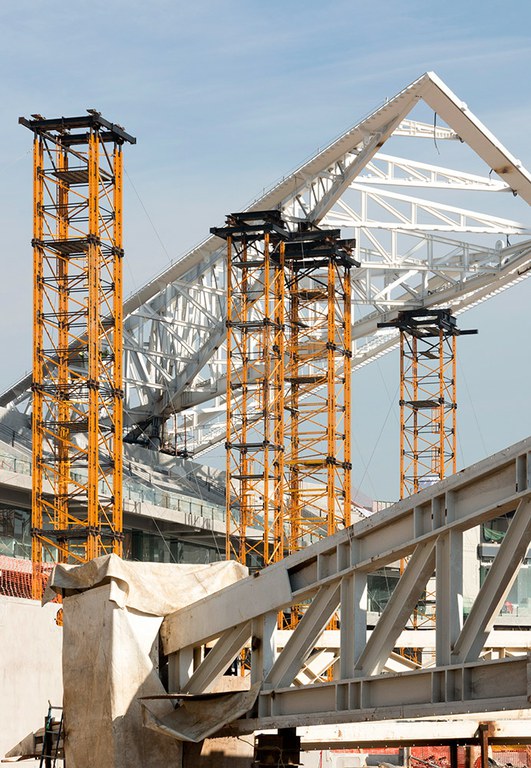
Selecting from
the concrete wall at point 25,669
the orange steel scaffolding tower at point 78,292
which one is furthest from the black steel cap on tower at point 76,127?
the concrete wall at point 25,669

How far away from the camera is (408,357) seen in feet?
294

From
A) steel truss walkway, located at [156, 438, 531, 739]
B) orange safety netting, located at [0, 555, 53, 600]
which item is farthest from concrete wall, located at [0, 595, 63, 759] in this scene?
orange safety netting, located at [0, 555, 53, 600]

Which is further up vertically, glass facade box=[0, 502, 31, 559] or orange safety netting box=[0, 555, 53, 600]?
glass facade box=[0, 502, 31, 559]

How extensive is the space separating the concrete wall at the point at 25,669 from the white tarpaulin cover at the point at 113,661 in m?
9.94

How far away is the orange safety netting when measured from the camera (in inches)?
1774

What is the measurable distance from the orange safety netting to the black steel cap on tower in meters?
16.9

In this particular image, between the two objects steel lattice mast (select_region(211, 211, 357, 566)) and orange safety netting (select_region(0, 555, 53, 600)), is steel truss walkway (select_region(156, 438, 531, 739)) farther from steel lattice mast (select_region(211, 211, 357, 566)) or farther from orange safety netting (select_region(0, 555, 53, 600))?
steel lattice mast (select_region(211, 211, 357, 566))

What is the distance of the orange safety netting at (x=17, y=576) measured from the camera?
45.1 metres

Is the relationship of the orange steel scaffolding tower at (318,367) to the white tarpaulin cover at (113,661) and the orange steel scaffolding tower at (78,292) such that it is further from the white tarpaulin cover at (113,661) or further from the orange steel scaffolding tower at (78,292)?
the white tarpaulin cover at (113,661)

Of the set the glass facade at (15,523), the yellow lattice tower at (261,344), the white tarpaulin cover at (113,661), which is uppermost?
the yellow lattice tower at (261,344)

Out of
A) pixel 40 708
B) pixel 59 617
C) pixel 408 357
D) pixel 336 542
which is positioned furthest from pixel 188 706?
pixel 408 357

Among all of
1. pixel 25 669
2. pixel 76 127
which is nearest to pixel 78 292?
pixel 76 127

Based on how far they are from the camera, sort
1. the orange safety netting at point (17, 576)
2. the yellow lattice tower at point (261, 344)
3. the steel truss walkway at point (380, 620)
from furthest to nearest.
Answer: the yellow lattice tower at point (261, 344) < the orange safety netting at point (17, 576) < the steel truss walkway at point (380, 620)

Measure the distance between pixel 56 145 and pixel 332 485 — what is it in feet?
74.0
